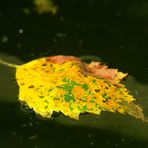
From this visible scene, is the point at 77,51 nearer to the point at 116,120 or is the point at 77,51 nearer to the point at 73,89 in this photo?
the point at 73,89

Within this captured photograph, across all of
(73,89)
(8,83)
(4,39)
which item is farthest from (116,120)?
(4,39)

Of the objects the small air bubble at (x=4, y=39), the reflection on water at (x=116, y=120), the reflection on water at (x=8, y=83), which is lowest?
the reflection on water at (x=116, y=120)

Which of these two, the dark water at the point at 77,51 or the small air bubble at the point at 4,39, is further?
the small air bubble at the point at 4,39

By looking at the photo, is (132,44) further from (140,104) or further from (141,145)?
(141,145)

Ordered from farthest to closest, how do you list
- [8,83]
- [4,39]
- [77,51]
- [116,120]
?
[4,39]
[77,51]
[8,83]
[116,120]

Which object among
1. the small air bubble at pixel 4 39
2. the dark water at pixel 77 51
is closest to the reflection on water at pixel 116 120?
the dark water at pixel 77 51

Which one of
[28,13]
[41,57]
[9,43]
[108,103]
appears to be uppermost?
[28,13]

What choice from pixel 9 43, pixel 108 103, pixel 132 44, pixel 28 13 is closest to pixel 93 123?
pixel 108 103

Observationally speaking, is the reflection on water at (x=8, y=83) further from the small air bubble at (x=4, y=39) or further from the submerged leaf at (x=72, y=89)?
the small air bubble at (x=4, y=39)
